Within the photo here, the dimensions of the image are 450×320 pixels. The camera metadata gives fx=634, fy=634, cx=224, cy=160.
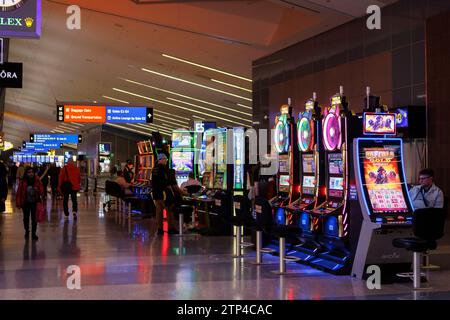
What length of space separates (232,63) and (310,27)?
4647 millimetres

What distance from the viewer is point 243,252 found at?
961cm

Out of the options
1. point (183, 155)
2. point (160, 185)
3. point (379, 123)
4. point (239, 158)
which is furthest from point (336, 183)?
point (183, 155)

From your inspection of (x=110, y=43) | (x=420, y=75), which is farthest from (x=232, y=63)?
(x=420, y=75)

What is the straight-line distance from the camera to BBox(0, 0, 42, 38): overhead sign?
7.47 metres

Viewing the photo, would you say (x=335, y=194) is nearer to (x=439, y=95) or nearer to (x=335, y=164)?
(x=335, y=164)

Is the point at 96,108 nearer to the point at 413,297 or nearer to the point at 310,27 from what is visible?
the point at 310,27

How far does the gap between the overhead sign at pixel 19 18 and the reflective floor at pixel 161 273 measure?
9.34 ft

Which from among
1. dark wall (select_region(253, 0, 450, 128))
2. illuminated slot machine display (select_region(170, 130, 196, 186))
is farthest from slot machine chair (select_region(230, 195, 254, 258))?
illuminated slot machine display (select_region(170, 130, 196, 186))

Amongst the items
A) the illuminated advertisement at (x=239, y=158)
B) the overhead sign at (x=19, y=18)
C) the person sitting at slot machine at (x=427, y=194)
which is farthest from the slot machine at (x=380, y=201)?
the illuminated advertisement at (x=239, y=158)

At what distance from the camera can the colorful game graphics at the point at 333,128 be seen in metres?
7.68

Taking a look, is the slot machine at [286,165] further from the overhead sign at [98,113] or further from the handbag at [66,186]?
the overhead sign at [98,113]

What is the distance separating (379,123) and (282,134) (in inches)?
76.8

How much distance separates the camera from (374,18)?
12469 millimetres

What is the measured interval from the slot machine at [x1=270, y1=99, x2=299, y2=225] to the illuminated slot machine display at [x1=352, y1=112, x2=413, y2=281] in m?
1.64
